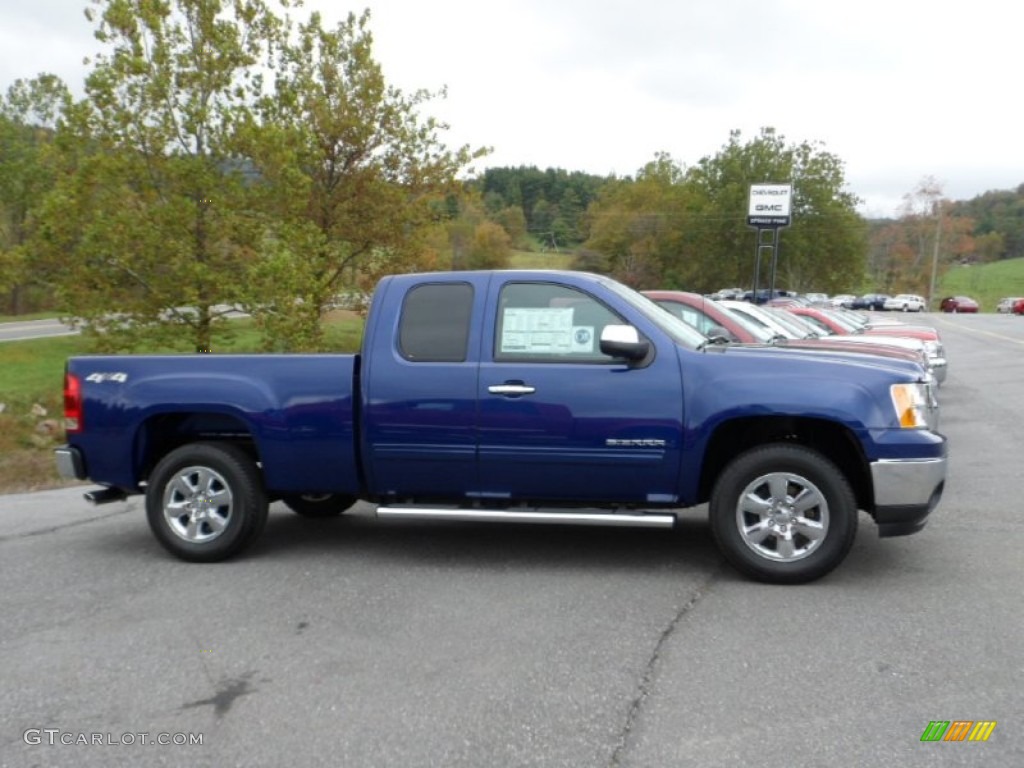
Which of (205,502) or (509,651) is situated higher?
(205,502)

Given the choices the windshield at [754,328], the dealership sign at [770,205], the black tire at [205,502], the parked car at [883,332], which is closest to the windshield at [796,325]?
the parked car at [883,332]

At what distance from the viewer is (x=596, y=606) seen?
5031 millimetres

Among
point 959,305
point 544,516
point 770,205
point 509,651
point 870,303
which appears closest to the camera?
point 509,651

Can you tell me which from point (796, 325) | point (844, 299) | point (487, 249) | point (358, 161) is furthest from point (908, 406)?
point (844, 299)

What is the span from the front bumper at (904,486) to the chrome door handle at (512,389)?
2007 mm

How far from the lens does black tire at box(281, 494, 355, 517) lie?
720cm

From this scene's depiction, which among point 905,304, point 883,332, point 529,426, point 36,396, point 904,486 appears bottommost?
point 905,304

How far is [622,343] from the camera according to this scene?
17.6 feet

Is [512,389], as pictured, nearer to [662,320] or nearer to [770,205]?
[662,320]

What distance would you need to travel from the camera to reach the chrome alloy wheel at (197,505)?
6031mm

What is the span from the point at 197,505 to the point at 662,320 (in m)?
3.25

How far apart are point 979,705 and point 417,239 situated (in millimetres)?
16310

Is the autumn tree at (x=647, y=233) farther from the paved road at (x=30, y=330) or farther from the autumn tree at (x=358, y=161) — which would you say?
the autumn tree at (x=358, y=161)

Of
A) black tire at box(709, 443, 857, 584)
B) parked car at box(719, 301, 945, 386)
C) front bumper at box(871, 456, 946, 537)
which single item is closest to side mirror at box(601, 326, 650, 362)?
black tire at box(709, 443, 857, 584)
